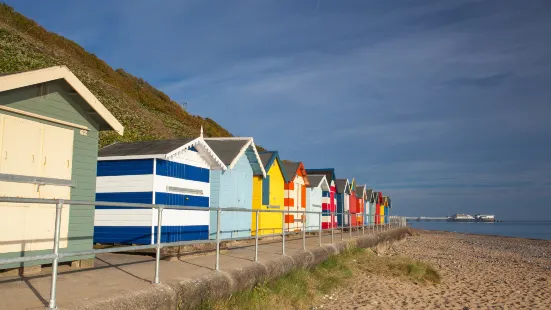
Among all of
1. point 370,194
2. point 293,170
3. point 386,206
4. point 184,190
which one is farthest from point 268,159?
point 386,206

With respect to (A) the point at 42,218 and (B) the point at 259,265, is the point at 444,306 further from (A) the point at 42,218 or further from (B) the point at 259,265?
(A) the point at 42,218

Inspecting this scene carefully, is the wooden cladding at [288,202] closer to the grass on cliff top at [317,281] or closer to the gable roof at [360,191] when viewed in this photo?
the grass on cliff top at [317,281]

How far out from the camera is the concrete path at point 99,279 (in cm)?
559

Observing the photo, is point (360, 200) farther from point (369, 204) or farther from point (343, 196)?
point (343, 196)

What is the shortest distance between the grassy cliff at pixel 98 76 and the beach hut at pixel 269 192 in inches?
446

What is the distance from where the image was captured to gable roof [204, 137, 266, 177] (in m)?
16.5

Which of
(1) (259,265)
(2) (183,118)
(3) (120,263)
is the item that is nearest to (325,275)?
(1) (259,265)

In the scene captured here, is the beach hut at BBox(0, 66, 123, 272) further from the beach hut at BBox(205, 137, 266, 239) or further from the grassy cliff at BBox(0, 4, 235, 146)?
the grassy cliff at BBox(0, 4, 235, 146)

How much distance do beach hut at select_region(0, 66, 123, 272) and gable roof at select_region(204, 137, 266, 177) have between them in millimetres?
7085

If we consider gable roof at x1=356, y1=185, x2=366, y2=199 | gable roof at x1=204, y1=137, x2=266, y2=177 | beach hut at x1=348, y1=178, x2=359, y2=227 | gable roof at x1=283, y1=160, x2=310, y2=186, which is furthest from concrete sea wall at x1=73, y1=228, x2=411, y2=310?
gable roof at x1=356, y1=185, x2=366, y2=199

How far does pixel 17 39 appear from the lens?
4019 cm

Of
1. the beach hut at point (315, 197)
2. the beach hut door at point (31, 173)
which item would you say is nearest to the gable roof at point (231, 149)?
the beach hut door at point (31, 173)

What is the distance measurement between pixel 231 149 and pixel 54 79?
30.9 ft

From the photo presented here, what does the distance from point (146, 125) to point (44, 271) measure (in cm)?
3083
